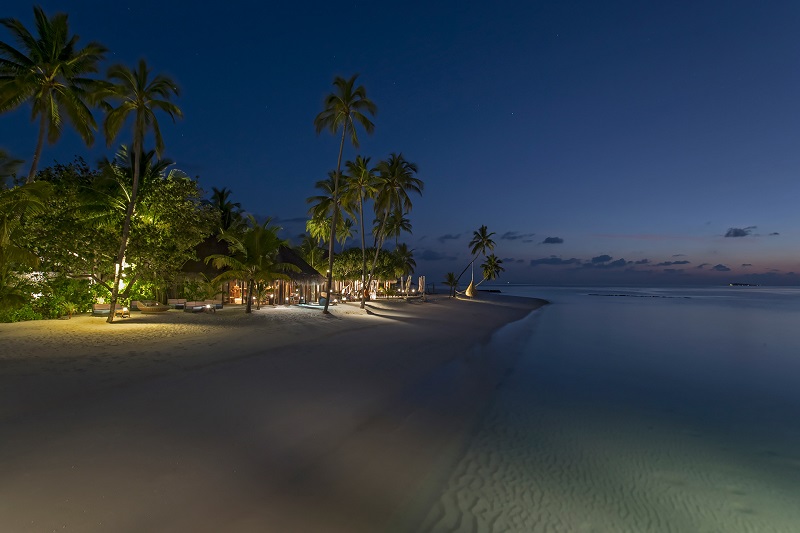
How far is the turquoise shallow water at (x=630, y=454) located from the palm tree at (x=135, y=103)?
46.5 feet

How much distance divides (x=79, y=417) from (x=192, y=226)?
15.4 metres

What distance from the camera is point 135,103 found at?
47.2 feet

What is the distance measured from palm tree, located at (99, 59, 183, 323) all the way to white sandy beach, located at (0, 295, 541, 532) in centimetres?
565

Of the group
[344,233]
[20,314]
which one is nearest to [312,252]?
[344,233]

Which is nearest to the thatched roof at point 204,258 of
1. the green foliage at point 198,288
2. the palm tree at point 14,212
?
the green foliage at point 198,288

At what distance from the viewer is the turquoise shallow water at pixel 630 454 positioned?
4184 mm

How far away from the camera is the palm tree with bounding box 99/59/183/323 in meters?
14.0

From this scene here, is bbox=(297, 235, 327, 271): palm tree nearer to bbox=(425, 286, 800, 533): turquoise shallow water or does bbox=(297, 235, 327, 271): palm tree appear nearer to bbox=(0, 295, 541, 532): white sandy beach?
bbox=(0, 295, 541, 532): white sandy beach

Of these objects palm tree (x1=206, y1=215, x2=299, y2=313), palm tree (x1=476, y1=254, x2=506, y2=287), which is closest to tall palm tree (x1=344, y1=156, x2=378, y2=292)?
palm tree (x1=206, y1=215, x2=299, y2=313)

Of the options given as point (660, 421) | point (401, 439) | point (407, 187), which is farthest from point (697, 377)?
point (407, 187)

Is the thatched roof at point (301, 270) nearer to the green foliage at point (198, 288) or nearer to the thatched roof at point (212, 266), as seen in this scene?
the thatched roof at point (212, 266)

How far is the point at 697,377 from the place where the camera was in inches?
481

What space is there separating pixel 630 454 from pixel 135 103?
17879 millimetres

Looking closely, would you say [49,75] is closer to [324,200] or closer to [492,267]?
[324,200]
